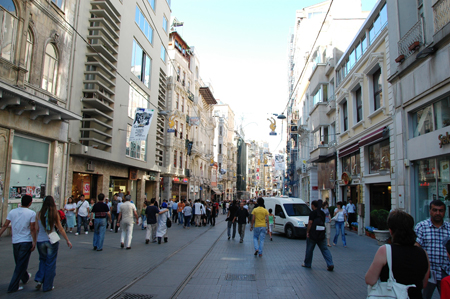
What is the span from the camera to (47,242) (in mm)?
→ 6352

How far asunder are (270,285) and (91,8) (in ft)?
64.9

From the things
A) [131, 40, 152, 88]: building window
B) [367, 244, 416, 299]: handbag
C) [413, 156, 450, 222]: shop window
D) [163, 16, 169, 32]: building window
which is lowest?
[367, 244, 416, 299]: handbag

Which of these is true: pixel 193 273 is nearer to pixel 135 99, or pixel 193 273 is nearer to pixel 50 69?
pixel 50 69

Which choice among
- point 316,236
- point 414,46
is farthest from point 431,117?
point 316,236

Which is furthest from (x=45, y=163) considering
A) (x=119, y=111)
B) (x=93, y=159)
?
(x=119, y=111)

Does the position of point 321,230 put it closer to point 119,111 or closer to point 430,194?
point 430,194

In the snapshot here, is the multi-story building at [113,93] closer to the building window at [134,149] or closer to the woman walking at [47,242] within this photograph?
the building window at [134,149]

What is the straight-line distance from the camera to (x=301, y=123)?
37.8 m

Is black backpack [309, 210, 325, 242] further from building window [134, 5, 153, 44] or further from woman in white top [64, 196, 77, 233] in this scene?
building window [134, 5, 153, 44]

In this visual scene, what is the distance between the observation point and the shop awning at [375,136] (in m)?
15.8

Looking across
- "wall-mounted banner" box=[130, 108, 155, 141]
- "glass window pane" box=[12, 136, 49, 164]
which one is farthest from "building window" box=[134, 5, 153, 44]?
"glass window pane" box=[12, 136, 49, 164]

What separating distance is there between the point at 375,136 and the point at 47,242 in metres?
15.2

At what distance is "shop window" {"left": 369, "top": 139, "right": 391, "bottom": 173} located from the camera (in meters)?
16.2

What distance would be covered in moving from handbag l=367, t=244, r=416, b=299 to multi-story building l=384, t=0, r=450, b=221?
364 inches
